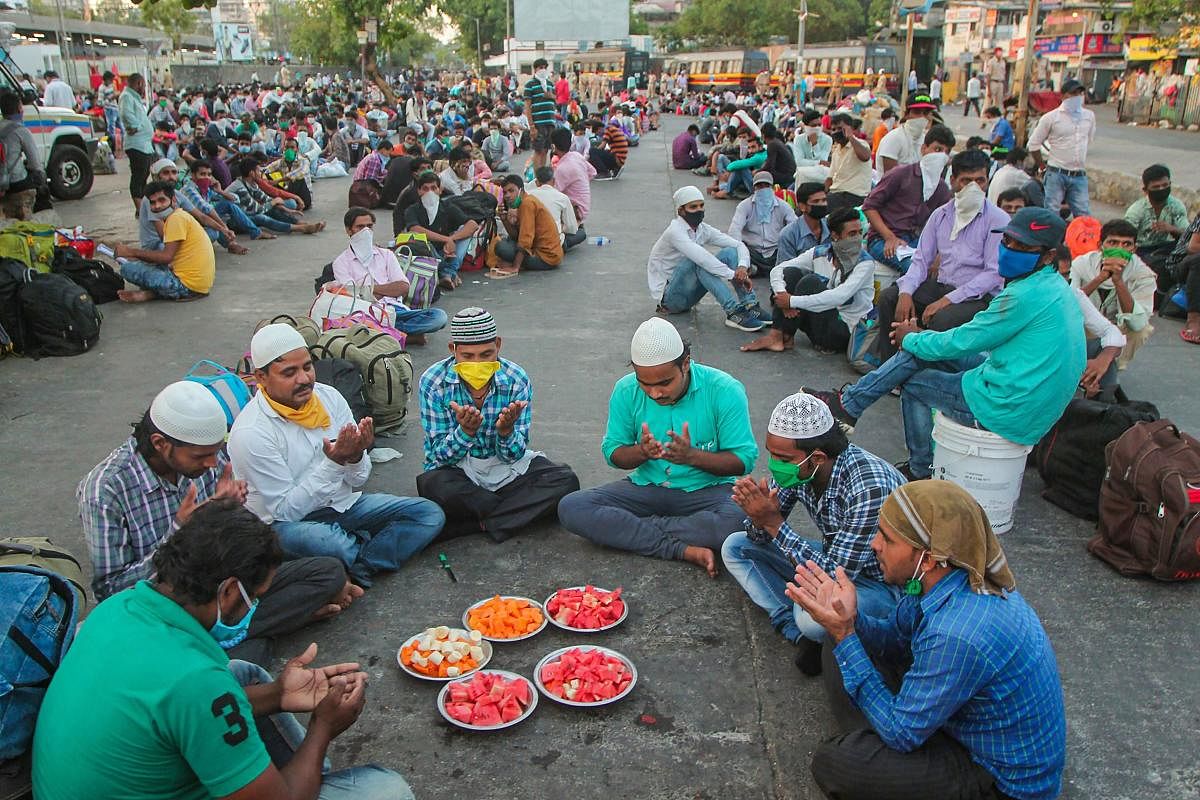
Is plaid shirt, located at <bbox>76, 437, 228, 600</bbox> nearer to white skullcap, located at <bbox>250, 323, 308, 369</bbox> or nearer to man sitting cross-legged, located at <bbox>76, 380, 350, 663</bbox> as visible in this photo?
man sitting cross-legged, located at <bbox>76, 380, 350, 663</bbox>

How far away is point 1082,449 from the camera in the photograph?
17.4ft

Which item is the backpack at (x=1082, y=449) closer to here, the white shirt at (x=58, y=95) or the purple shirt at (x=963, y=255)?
the purple shirt at (x=963, y=255)

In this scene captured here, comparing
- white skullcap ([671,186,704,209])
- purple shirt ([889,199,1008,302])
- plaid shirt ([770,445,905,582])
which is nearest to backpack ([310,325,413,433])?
plaid shirt ([770,445,905,582])

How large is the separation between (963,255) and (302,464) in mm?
4902

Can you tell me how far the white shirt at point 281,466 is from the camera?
446 cm

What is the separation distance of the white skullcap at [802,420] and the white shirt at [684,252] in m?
5.10

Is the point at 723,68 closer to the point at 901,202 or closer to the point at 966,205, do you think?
the point at 901,202

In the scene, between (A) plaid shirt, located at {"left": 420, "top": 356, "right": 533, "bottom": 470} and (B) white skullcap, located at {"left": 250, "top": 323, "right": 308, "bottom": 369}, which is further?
(A) plaid shirt, located at {"left": 420, "top": 356, "right": 533, "bottom": 470}

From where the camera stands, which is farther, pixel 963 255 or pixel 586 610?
pixel 963 255

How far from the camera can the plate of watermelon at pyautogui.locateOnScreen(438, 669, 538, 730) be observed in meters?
3.57

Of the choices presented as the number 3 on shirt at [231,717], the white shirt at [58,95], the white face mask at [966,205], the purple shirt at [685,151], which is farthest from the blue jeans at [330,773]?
the white shirt at [58,95]

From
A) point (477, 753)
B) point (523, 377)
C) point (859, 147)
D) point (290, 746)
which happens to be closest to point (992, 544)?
point (477, 753)

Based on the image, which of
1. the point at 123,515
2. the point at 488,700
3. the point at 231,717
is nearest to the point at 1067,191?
the point at 488,700

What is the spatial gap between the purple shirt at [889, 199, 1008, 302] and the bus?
137 ft
